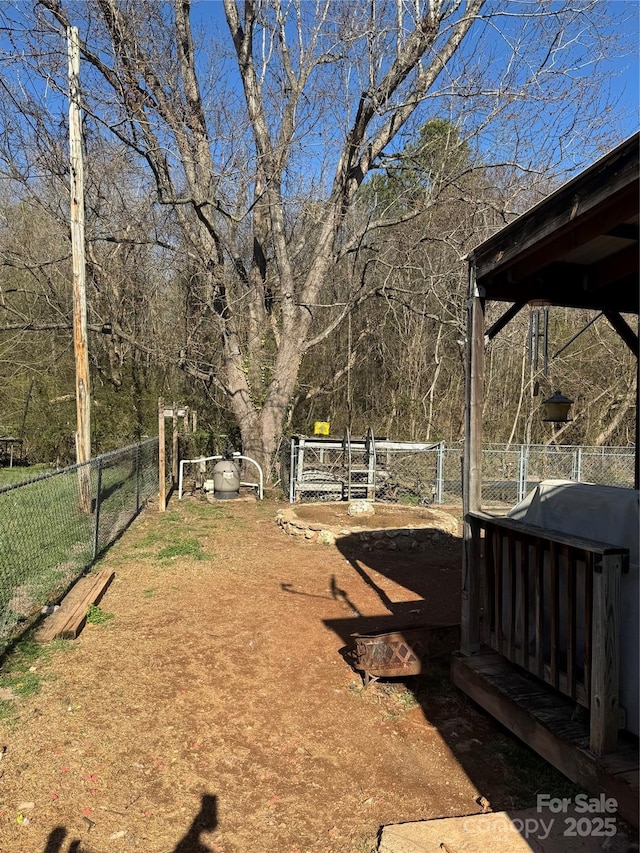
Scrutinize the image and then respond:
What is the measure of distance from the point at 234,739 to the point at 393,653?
1165 millimetres

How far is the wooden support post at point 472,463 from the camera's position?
374cm

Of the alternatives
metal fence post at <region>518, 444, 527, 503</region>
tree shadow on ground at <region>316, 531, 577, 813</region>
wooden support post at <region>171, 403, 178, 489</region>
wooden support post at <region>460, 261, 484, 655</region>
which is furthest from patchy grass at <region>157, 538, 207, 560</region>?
metal fence post at <region>518, 444, 527, 503</region>

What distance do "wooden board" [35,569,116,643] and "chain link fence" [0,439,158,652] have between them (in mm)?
163

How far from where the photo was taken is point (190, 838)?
2424mm

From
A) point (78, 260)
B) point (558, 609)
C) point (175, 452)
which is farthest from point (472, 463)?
point (175, 452)

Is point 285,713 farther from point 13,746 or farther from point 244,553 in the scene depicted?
point 244,553

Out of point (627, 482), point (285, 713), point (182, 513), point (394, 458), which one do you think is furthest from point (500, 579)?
point (627, 482)

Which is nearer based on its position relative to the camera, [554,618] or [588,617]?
[588,617]

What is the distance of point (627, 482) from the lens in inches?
565

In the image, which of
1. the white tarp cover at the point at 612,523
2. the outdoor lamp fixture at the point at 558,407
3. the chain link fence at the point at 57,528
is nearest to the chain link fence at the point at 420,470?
the chain link fence at the point at 57,528

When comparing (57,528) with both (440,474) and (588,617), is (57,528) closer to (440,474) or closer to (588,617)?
(588,617)

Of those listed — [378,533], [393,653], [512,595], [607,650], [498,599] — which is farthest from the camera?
[378,533]

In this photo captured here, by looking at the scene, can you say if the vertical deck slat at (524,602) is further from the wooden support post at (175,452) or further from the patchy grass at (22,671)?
the wooden support post at (175,452)

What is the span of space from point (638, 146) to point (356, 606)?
4.58 m
